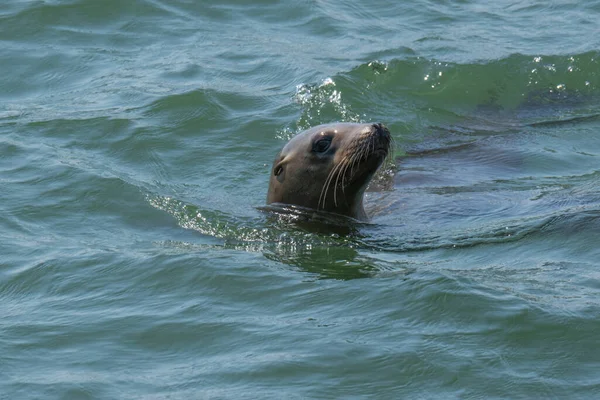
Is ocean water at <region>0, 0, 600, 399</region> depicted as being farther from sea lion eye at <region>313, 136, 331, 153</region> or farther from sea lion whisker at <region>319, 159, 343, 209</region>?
sea lion eye at <region>313, 136, 331, 153</region>

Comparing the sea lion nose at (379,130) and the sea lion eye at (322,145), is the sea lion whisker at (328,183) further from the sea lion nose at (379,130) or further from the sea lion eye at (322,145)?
the sea lion nose at (379,130)

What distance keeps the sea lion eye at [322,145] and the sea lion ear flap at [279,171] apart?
32 centimetres

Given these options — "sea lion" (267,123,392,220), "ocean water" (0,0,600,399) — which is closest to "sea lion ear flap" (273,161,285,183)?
"sea lion" (267,123,392,220)

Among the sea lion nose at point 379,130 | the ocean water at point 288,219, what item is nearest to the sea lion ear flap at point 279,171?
the ocean water at point 288,219

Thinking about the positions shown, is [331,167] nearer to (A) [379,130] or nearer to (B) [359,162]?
(B) [359,162]

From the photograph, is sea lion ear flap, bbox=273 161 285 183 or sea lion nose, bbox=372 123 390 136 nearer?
sea lion nose, bbox=372 123 390 136

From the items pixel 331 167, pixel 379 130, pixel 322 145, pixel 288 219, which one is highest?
pixel 379 130

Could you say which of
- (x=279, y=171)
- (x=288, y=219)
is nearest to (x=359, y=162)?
(x=288, y=219)

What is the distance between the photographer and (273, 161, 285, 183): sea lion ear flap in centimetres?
782

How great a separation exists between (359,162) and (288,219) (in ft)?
2.32

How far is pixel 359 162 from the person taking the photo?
718cm

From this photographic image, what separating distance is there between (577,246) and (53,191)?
395 centimetres

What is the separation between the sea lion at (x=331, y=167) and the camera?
7.12 m

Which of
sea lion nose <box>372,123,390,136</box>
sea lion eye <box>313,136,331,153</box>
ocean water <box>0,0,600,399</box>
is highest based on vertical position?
sea lion nose <box>372,123,390,136</box>
